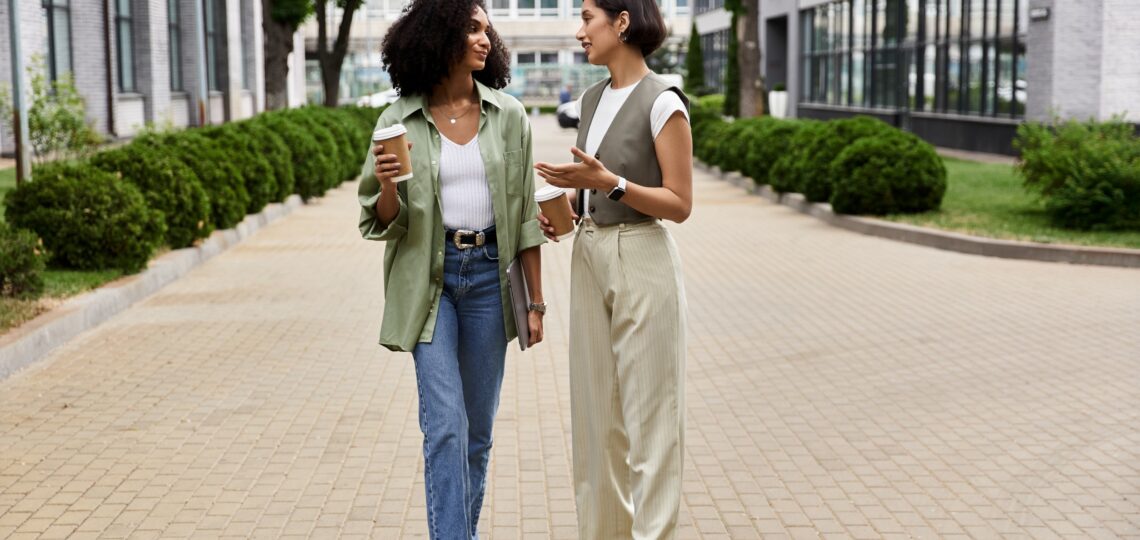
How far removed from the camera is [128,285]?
1163 cm

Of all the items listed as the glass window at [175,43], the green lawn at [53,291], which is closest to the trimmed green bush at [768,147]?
the green lawn at [53,291]

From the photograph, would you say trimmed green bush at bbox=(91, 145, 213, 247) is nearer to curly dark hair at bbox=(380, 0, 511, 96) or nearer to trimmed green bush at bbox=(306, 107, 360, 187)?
curly dark hair at bbox=(380, 0, 511, 96)

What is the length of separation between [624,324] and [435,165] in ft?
2.41

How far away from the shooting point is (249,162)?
700 inches

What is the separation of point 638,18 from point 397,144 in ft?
2.65

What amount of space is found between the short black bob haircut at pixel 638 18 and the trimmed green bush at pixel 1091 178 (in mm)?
12222

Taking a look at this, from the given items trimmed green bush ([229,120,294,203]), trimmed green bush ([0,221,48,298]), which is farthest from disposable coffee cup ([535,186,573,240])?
trimmed green bush ([229,120,294,203])

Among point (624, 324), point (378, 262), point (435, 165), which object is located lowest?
point (378, 262)

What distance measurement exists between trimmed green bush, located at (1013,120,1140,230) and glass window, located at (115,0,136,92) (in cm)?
2339

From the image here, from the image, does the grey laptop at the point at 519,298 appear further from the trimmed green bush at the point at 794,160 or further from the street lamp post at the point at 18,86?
the trimmed green bush at the point at 794,160

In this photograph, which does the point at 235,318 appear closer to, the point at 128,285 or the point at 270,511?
the point at 128,285

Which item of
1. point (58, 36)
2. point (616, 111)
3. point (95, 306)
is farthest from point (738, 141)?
point (616, 111)


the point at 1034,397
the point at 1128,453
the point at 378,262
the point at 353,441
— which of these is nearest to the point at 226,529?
the point at 353,441

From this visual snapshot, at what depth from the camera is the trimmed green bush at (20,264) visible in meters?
10.0
